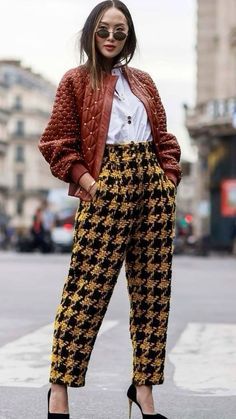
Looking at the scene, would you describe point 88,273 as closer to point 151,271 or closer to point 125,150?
point 151,271

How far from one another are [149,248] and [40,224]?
30.6 m

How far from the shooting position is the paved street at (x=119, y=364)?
16.4 feet

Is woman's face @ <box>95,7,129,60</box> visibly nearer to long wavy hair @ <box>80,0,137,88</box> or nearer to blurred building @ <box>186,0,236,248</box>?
long wavy hair @ <box>80,0,137,88</box>

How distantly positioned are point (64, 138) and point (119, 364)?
2.63 m

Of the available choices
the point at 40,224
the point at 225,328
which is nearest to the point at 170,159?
the point at 225,328

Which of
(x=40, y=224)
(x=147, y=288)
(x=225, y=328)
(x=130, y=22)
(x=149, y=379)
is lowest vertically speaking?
(x=40, y=224)

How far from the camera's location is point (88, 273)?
4090 mm

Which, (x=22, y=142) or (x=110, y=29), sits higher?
(x=110, y=29)

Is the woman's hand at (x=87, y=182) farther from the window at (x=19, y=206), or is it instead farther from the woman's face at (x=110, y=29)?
the window at (x=19, y=206)

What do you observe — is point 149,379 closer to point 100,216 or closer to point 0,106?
point 100,216

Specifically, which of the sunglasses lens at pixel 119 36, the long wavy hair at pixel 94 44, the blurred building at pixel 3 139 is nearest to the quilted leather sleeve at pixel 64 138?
the long wavy hair at pixel 94 44

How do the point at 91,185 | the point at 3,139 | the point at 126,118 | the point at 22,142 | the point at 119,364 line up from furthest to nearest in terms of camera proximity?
the point at 22,142
the point at 3,139
the point at 119,364
the point at 126,118
the point at 91,185

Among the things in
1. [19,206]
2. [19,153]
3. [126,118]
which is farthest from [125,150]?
[19,153]

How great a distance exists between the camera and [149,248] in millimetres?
4184
